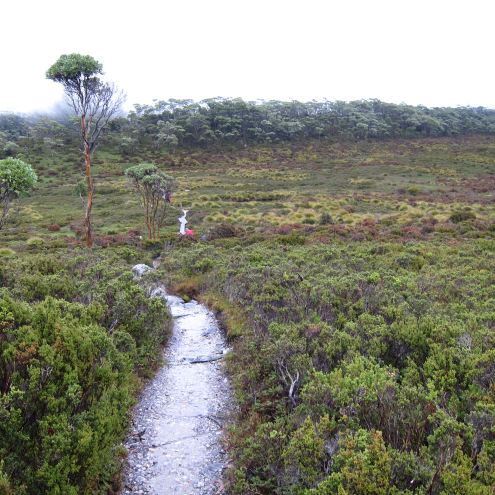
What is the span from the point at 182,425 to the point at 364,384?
3.75 m

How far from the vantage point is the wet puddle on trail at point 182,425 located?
6691 millimetres

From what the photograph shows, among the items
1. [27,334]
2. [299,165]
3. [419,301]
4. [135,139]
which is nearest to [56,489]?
[27,334]

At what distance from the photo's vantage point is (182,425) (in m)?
8.37

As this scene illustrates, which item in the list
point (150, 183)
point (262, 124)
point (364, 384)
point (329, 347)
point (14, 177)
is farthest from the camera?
point (262, 124)

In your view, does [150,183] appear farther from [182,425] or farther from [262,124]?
[262,124]

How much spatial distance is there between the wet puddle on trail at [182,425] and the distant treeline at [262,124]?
86767 millimetres

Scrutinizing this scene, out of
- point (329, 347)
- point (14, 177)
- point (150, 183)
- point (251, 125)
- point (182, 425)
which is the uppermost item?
point (251, 125)

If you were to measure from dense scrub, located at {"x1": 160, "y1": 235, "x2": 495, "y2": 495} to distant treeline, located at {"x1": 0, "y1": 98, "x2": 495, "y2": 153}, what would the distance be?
86.9 metres

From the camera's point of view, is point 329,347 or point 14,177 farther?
point 14,177

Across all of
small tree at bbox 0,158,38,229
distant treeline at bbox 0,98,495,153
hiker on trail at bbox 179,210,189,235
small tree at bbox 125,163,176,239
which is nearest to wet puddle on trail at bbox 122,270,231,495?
small tree at bbox 0,158,38,229

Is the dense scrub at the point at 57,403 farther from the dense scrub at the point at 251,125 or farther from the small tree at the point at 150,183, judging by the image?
the dense scrub at the point at 251,125

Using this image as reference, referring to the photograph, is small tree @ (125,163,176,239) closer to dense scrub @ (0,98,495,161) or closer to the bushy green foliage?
the bushy green foliage

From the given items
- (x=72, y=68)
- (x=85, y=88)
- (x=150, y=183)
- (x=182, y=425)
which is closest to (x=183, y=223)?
(x=150, y=183)

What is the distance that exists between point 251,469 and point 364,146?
329ft
